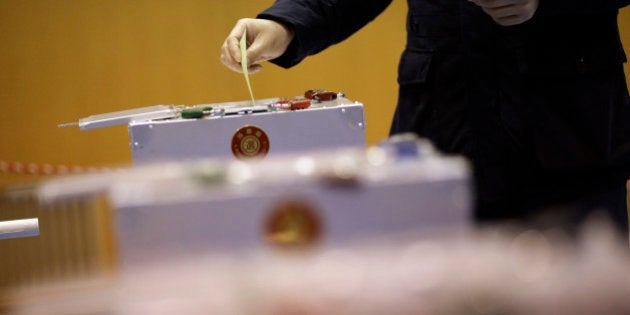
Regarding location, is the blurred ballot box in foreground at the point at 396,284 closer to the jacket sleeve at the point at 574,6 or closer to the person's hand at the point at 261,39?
the jacket sleeve at the point at 574,6

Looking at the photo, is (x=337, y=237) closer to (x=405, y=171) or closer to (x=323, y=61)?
(x=405, y=171)

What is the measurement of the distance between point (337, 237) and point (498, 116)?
693 millimetres

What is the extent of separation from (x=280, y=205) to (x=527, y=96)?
0.70 metres

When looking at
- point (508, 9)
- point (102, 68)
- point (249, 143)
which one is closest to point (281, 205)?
point (508, 9)

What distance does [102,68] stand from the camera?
327 cm

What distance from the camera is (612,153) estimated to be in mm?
935

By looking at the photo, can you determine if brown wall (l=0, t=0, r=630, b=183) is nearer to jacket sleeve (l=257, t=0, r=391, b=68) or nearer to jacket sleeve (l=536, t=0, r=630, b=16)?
jacket sleeve (l=257, t=0, r=391, b=68)

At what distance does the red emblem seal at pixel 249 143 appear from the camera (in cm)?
A: 118

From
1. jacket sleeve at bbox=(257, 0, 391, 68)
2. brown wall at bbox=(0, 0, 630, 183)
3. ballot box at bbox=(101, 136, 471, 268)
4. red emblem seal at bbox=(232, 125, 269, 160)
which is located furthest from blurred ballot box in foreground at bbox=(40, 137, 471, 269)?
brown wall at bbox=(0, 0, 630, 183)

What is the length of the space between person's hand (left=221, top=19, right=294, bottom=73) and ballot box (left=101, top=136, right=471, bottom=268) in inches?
28.1

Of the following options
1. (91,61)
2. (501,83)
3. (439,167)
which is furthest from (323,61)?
(439,167)

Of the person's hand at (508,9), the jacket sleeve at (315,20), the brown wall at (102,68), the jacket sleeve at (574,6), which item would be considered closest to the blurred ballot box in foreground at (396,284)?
the person's hand at (508,9)

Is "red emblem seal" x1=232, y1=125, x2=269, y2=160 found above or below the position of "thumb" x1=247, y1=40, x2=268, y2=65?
below

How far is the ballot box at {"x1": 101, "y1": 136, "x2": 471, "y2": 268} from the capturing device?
1.00 ft
